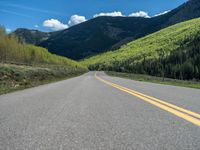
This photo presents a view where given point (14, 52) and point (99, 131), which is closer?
point (99, 131)

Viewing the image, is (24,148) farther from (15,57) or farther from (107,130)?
(15,57)

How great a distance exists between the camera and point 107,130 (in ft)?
15.9

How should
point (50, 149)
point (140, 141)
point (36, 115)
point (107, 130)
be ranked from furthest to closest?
1. point (36, 115)
2. point (107, 130)
3. point (140, 141)
4. point (50, 149)

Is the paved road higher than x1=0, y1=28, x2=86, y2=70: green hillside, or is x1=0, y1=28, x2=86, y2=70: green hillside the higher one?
x1=0, y1=28, x2=86, y2=70: green hillside

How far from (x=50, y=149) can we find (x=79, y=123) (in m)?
1.79

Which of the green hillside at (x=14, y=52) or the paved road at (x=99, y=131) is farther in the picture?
the green hillside at (x=14, y=52)

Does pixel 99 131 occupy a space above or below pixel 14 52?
below

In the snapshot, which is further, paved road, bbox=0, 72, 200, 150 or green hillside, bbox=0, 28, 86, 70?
green hillside, bbox=0, 28, 86, 70

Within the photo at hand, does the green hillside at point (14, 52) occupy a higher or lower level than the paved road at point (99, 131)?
higher

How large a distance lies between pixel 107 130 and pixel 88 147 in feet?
3.34

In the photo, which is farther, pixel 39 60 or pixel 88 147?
pixel 39 60

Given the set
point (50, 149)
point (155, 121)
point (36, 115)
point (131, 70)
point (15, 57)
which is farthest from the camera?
point (131, 70)

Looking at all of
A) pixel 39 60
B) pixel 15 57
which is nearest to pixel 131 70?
pixel 39 60

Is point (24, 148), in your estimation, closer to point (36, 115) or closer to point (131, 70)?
point (36, 115)
